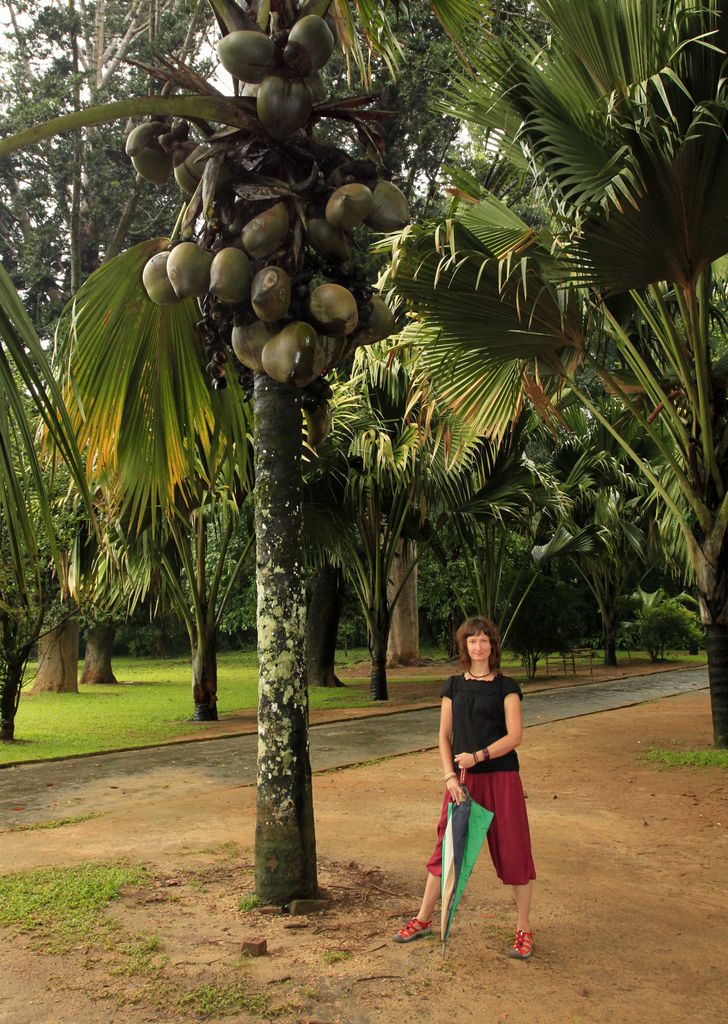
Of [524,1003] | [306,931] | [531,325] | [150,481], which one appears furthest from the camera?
[531,325]

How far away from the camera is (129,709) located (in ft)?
48.0

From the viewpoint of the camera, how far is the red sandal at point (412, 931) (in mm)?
3848

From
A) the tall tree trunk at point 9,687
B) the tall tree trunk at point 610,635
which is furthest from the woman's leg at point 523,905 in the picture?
the tall tree trunk at point 610,635

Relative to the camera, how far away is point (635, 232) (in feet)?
21.9

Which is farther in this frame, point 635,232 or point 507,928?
point 635,232

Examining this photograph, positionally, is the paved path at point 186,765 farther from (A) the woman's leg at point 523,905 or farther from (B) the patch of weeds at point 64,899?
(A) the woman's leg at point 523,905

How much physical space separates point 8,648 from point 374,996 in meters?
7.66

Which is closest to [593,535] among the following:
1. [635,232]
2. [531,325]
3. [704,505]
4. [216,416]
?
[704,505]

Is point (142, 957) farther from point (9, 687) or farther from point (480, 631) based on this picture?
point (9, 687)

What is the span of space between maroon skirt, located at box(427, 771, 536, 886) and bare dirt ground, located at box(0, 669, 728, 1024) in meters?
0.32

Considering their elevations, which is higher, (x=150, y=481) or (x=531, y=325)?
(x=531, y=325)

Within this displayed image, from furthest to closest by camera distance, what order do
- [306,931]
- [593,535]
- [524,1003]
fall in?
[593,535], [306,931], [524,1003]

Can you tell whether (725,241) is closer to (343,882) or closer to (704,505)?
(704,505)

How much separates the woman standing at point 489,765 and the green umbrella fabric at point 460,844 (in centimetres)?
6
